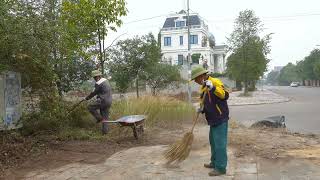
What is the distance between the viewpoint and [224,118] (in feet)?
25.2

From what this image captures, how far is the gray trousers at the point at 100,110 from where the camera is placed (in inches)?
462

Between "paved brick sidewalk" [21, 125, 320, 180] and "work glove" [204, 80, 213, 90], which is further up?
"work glove" [204, 80, 213, 90]

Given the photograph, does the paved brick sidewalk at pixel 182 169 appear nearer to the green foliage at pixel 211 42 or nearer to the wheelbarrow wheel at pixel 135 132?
the wheelbarrow wheel at pixel 135 132

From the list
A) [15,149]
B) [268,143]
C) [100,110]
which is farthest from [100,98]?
[268,143]

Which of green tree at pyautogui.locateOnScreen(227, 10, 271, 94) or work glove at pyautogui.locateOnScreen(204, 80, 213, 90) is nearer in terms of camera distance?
work glove at pyautogui.locateOnScreen(204, 80, 213, 90)

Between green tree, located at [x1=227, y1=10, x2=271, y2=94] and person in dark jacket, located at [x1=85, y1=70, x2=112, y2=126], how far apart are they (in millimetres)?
35157

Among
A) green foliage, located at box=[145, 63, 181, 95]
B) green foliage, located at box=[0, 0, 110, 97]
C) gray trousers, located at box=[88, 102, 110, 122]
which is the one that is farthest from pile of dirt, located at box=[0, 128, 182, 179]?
green foliage, located at box=[145, 63, 181, 95]

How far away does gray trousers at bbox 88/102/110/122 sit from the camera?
1174 centimetres

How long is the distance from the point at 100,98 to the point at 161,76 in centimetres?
2128

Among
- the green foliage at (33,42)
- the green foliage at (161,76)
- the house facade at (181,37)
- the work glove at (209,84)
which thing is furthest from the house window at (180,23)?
the work glove at (209,84)

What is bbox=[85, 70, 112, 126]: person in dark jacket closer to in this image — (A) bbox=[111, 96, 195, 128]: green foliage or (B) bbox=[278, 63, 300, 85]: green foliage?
(A) bbox=[111, 96, 195, 128]: green foliage

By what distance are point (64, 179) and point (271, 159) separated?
11.6 feet

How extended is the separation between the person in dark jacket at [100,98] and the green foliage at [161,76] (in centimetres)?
1797

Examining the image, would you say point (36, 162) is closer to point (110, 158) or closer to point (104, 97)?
point (110, 158)
